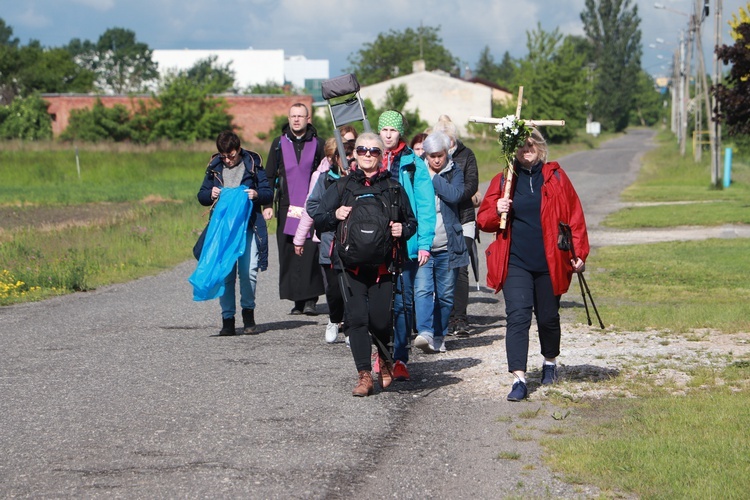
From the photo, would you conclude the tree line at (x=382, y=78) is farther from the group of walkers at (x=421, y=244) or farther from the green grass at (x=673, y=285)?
the group of walkers at (x=421, y=244)

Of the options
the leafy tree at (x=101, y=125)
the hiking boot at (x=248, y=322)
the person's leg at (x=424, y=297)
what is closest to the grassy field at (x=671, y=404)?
the person's leg at (x=424, y=297)

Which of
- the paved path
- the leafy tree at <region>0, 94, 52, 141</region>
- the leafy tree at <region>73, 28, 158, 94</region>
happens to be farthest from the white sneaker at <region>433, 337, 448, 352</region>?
the leafy tree at <region>73, 28, 158, 94</region>

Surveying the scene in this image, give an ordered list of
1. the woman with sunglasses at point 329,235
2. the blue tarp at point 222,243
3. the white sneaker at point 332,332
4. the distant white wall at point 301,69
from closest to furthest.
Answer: the woman with sunglasses at point 329,235 → the white sneaker at point 332,332 → the blue tarp at point 222,243 → the distant white wall at point 301,69

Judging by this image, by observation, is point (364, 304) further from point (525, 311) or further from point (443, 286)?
point (443, 286)

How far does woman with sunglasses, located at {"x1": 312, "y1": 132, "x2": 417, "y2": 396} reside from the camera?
761cm

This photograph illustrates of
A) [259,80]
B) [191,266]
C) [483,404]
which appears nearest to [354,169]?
[483,404]

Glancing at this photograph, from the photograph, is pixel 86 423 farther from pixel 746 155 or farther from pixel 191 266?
pixel 746 155

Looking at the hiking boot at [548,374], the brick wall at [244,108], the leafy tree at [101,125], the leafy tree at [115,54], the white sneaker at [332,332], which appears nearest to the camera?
the hiking boot at [548,374]

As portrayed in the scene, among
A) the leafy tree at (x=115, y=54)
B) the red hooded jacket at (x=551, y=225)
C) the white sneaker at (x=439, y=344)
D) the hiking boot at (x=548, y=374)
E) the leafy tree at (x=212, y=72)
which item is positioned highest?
the leafy tree at (x=115, y=54)

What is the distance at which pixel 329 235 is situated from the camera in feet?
29.5

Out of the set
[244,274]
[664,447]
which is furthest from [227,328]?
[664,447]

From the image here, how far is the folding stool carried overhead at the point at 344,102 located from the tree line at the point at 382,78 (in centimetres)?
1850

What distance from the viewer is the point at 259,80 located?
474ft

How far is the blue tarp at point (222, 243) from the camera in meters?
10.2
